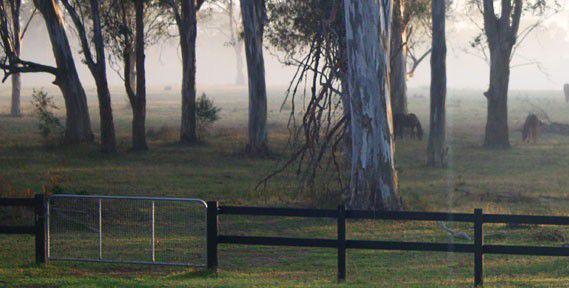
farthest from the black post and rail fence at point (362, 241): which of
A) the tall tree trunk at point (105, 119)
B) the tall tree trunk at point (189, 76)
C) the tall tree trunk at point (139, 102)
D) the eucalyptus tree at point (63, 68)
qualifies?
the tall tree trunk at point (189, 76)

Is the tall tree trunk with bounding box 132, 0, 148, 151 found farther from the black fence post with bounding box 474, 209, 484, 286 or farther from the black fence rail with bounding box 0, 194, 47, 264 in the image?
the black fence post with bounding box 474, 209, 484, 286

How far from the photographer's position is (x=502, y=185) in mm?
27047

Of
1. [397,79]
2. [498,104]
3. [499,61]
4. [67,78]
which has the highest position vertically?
[499,61]

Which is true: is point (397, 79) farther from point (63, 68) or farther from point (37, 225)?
point (37, 225)

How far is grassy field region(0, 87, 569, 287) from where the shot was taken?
13367mm

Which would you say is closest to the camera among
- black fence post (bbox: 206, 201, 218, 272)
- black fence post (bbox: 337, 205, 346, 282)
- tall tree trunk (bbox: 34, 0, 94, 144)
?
black fence post (bbox: 337, 205, 346, 282)

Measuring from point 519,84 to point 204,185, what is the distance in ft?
497

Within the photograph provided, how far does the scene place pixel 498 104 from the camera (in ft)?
125

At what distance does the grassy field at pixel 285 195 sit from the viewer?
1337 cm

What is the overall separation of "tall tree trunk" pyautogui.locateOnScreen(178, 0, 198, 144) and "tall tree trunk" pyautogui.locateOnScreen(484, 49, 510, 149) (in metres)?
11.4

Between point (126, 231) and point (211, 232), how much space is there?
589 cm

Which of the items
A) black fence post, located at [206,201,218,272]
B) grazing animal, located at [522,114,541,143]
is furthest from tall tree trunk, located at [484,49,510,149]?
black fence post, located at [206,201,218,272]

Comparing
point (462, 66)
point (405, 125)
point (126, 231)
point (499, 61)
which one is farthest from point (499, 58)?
point (462, 66)

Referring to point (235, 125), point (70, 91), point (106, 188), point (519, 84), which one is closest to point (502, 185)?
point (106, 188)
